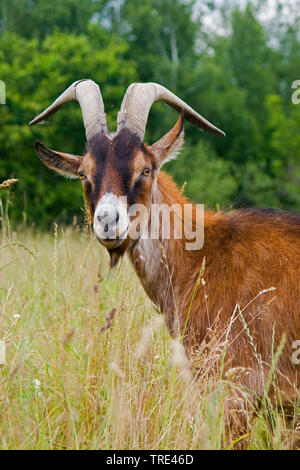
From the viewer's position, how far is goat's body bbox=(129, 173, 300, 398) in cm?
405

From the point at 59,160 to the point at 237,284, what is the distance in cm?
166

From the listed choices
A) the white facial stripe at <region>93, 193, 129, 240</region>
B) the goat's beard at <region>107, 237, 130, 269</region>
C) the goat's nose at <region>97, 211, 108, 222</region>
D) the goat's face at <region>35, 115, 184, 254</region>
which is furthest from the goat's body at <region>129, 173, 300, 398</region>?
the goat's nose at <region>97, 211, 108, 222</region>

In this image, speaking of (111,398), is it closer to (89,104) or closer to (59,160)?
(59,160)

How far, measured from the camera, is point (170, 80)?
35.0 meters

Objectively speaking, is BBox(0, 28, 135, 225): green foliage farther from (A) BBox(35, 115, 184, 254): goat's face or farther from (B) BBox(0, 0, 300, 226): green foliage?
(A) BBox(35, 115, 184, 254): goat's face

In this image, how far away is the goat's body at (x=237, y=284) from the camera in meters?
4.05

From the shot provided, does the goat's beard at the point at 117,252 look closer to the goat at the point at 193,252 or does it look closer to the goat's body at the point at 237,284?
the goat at the point at 193,252

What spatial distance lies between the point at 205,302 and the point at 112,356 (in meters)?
0.74

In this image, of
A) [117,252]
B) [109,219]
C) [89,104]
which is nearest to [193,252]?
[117,252]

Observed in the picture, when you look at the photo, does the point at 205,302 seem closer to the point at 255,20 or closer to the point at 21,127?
the point at 21,127
